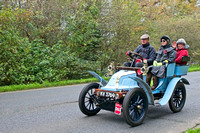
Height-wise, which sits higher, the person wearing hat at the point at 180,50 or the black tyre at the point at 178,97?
the person wearing hat at the point at 180,50

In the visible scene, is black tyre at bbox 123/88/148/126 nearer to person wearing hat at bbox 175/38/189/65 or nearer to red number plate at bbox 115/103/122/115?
red number plate at bbox 115/103/122/115

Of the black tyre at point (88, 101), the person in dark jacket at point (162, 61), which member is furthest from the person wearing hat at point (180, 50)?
the black tyre at point (88, 101)

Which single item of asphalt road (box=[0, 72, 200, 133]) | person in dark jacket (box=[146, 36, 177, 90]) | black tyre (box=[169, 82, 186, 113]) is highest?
person in dark jacket (box=[146, 36, 177, 90])

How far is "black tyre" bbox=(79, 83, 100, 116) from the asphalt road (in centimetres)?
17

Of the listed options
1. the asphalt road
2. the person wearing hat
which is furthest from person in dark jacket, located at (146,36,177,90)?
Answer: the asphalt road

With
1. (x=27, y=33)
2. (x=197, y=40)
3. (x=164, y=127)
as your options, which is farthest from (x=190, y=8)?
(x=164, y=127)

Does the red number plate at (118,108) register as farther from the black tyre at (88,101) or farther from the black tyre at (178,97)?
the black tyre at (178,97)

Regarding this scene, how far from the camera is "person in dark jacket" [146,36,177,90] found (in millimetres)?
6577

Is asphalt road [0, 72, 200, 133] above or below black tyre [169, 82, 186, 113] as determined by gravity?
below

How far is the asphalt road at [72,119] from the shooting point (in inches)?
211

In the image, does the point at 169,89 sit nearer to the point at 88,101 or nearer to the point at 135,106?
the point at 135,106

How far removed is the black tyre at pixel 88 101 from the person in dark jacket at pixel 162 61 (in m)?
1.57

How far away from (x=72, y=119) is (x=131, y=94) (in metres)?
1.76

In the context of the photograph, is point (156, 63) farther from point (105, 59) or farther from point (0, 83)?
point (105, 59)
